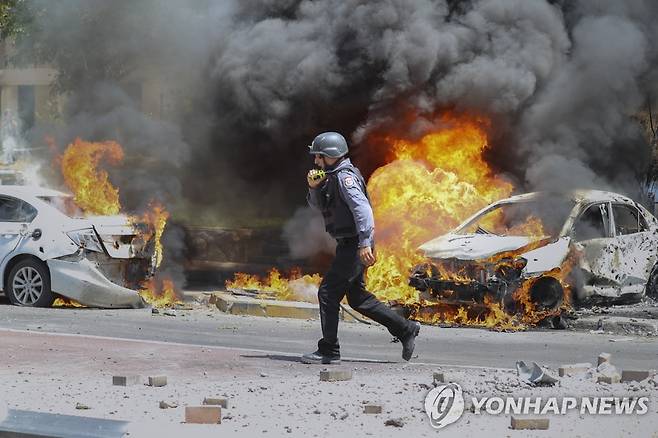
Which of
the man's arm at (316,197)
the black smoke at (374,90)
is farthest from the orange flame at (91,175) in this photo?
the man's arm at (316,197)

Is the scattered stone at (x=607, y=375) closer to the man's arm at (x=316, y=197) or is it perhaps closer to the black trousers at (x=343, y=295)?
the black trousers at (x=343, y=295)

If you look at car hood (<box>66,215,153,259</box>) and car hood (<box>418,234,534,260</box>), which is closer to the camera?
car hood (<box>418,234,534,260</box>)

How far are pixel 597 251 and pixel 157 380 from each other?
691 cm

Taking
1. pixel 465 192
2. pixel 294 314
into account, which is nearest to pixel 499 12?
pixel 465 192

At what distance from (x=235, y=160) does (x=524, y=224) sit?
6590mm

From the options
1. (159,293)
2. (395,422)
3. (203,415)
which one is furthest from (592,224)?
(203,415)

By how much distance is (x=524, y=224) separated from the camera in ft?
43.0

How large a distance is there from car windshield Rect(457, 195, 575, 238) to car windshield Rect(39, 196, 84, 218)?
186 inches

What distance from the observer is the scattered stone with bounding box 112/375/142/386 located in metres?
7.70

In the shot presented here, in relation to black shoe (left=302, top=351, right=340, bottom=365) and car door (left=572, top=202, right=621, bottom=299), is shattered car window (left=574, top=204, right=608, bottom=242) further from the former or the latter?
black shoe (left=302, top=351, right=340, bottom=365)

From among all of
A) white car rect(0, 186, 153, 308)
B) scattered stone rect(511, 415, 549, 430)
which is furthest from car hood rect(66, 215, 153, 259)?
scattered stone rect(511, 415, 549, 430)

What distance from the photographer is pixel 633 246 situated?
44.6 ft

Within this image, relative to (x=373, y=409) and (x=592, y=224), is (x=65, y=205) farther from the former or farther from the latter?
(x=373, y=409)

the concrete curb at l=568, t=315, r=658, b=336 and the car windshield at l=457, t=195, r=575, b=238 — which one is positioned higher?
the car windshield at l=457, t=195, r=575, b=238
